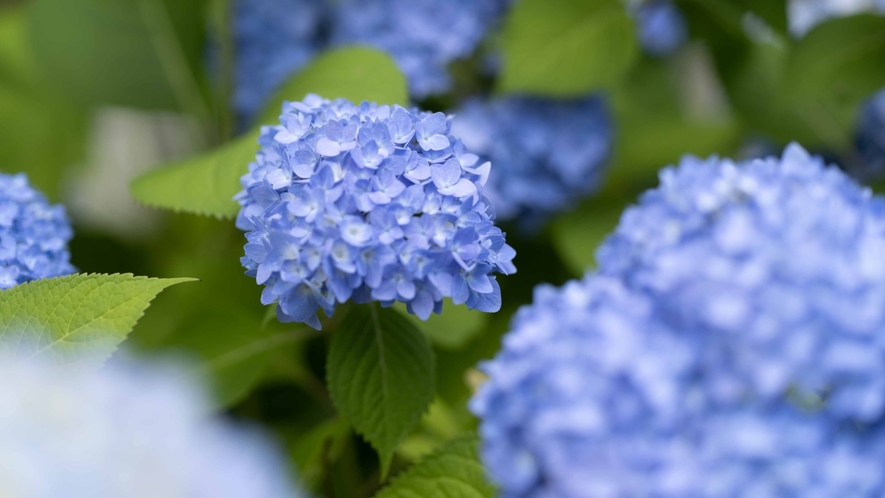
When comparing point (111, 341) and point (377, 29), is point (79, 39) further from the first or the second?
point (111, 341)

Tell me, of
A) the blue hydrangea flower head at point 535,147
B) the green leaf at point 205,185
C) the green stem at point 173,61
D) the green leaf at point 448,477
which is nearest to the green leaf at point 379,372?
the green leaf at point 448,477

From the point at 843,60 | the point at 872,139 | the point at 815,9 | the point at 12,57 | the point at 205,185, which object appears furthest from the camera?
the point at 12,57

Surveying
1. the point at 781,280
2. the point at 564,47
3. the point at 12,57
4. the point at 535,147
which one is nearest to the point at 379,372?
the point at 781,280

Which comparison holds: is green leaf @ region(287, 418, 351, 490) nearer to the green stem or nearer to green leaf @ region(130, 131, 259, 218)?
green leaf @ region(130, 131, 259, 218)

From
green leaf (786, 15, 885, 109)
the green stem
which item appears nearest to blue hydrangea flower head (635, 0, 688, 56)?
green leaf (786, 15, 885, 109)

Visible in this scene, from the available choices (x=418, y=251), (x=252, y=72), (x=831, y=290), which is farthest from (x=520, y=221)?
(x=831, y=290)

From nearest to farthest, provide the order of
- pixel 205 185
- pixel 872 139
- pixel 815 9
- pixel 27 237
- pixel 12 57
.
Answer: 1. pixel 27 237
2. pixel 205 185
3. pixel 872 139
4. pixel 815 9
5. pixel 12 57

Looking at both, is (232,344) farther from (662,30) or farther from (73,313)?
(662,30)
